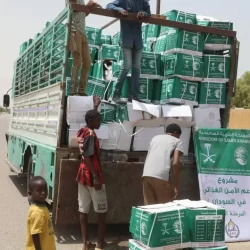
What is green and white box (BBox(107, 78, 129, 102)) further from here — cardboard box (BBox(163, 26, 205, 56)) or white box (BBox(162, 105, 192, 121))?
cardboard box (BBox(163, 26, 205, 56))

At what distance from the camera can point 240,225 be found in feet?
19.0

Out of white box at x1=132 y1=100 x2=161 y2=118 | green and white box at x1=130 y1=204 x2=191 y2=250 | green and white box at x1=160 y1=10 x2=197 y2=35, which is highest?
green and white box at x1=160 y1=10 x2=197 y2=35

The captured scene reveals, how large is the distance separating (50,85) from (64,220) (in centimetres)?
189

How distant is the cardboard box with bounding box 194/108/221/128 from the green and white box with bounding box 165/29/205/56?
31.1 inches

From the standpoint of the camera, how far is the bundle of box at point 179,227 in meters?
3.83

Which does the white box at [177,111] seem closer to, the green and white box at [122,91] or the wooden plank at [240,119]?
the green and white box at [122,91]

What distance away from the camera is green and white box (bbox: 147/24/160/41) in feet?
21.8

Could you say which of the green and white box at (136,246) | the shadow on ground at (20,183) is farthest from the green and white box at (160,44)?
the shadow on ground at (20,183)

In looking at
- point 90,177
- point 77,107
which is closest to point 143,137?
point 77,107

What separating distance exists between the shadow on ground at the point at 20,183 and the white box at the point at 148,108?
387cm

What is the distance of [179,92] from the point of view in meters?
5.86

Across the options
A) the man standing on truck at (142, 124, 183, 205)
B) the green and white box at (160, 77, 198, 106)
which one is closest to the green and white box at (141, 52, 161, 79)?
the green and white box at (160, 77, 198, 106)

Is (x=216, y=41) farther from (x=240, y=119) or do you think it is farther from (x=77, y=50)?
(x=240, y=119)

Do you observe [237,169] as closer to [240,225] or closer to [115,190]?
[240,225]
